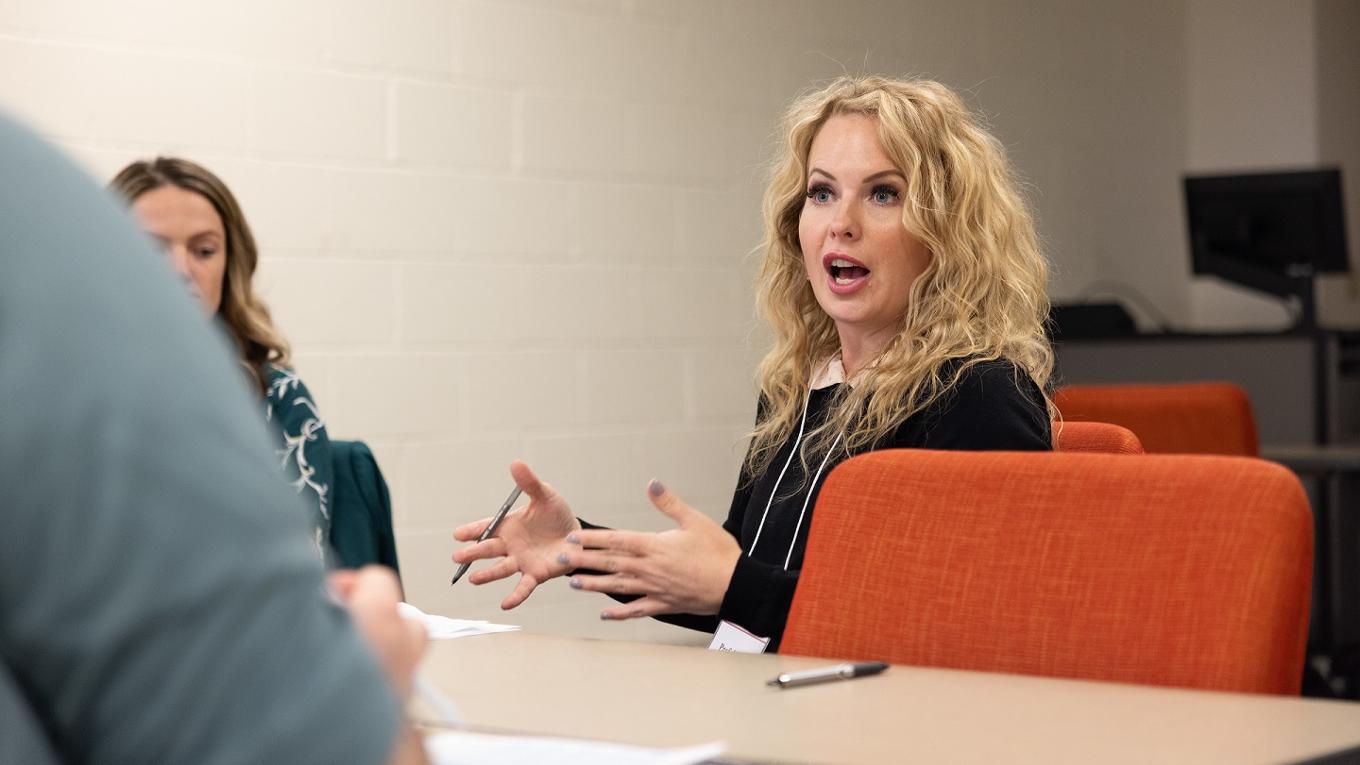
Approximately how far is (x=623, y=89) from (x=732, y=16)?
0.48 meters

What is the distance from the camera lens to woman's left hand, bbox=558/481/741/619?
1.61 meters

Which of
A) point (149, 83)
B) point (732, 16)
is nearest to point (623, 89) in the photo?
point (732, 16)

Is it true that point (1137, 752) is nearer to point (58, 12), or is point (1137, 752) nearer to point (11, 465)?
point (11, 465)

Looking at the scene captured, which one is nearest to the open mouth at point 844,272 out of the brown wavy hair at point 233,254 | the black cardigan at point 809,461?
the black cardigan at point 809,461

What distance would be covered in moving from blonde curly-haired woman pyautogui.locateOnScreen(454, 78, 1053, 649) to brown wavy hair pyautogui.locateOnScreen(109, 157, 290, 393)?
3.51 ft

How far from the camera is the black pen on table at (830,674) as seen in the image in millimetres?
1122

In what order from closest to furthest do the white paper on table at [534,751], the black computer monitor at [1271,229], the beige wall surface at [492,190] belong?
the white paper on table at [534,751]
the beige wall surface at [492,190]
the black computer monitor at [1271,229]

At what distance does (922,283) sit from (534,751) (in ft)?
4.45

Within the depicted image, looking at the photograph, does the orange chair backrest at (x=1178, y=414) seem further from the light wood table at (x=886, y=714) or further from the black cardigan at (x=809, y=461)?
the light wood table at (x=886, y=714)

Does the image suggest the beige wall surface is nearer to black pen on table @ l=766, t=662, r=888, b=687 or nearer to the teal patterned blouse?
the teal patterned blouse

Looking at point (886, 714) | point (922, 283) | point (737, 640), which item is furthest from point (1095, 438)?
point (886, 714)

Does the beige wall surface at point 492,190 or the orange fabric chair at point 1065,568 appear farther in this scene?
the beige wall surface at point 492,190

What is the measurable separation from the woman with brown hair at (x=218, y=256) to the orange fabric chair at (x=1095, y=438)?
1.35m

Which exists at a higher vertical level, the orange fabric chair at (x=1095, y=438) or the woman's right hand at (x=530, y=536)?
the orange fabric chair at (x=1095, y=438)
